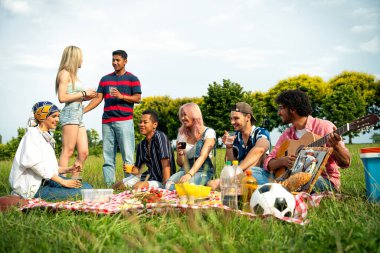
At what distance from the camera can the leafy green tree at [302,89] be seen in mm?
44688

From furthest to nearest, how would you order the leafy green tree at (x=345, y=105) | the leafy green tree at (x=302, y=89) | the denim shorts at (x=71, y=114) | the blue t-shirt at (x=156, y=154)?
the leafy green tree at (x=302, y=89) < the leafy green tree at (x=345, y=105) < the denim shorts at (x=71, y=114) < the blue t-shirt at (x=156, y=154)

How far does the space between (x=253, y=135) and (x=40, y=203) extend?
315 cm

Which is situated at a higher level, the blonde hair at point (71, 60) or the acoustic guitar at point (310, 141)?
the blonde hair at point (71, 60)

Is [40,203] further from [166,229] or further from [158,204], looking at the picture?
[166,229]

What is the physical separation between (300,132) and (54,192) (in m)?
3.43

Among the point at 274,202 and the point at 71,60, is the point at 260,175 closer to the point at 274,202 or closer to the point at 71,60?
the point at 274,202

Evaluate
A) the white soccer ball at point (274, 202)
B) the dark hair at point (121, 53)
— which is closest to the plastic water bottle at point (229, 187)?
the white soccer ball at point (274, 202)

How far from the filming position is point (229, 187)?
166 inches

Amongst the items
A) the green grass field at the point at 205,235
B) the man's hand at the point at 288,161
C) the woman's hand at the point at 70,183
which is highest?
the man's hand at the point at 288,161

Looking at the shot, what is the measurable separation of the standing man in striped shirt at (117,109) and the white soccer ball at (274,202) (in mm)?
4211

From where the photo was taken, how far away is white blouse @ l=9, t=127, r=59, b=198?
4.93m

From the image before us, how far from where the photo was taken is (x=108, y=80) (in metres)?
7.81

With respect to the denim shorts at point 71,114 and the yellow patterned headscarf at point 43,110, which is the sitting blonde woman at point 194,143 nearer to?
the denim shorts at point 71,114

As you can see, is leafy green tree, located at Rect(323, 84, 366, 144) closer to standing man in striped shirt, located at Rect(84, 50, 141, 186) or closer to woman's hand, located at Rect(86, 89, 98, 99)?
standing man in striped shirt, located at Rect(84, 50, 141, 186)
